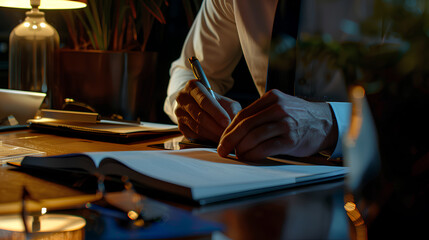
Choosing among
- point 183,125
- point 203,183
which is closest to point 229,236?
point 203,183

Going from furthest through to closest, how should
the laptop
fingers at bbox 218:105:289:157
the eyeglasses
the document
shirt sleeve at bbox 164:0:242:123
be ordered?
shirt sleeve at bbox 164:0:242:123
the laptop
fingers at bbox 218:105:289:157
the document
the eyeglasses

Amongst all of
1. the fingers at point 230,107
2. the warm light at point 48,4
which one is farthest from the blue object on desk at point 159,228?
the warm light at point 48,4

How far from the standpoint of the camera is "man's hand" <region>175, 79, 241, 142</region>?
33.9 inches

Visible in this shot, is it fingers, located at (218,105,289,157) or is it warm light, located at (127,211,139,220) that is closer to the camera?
warm light, located at (127,211,139,220)

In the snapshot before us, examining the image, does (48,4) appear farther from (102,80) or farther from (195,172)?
(195,172)

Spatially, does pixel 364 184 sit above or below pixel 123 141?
above

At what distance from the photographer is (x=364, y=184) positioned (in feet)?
0.95

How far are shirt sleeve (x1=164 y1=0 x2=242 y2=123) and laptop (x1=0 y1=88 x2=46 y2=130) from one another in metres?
0.48

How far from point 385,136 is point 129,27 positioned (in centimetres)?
138

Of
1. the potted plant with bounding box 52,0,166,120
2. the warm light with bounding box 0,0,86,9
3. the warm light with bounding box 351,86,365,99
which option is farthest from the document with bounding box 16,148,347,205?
the warm light with bounding box 0,0,86,9

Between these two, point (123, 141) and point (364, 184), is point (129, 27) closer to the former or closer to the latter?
point (123, 141)

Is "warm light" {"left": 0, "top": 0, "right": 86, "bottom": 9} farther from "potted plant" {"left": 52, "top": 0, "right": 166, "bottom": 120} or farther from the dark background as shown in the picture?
the dark background

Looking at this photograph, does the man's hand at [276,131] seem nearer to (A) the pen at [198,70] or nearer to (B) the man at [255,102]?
(B) the man at [255,102]

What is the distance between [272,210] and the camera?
46 centimetres
